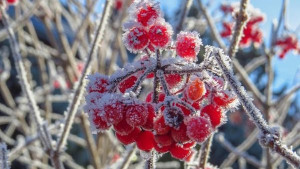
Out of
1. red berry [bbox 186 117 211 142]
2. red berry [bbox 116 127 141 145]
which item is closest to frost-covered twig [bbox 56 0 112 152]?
red berry [bbox 116 127 141 145]

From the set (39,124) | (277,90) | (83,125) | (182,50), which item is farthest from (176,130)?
(277,90)

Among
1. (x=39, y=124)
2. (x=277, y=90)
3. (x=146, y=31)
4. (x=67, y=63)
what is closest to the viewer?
(x=146, y=31)

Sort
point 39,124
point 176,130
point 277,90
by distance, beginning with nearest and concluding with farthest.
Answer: point 176,130, point 39,124, point 277,90

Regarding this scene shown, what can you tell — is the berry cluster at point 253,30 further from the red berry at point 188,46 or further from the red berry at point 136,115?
the red berry at point 136,115

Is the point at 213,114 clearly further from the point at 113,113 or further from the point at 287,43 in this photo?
the point at 287,43

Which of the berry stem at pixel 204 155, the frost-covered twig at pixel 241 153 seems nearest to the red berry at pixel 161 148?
the berry stem at pixel 204 155

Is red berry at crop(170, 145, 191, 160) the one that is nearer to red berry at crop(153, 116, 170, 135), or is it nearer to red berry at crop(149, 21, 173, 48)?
red berry at crop(153, 116, 170, 135)

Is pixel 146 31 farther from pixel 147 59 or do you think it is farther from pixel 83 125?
pixel 83 125

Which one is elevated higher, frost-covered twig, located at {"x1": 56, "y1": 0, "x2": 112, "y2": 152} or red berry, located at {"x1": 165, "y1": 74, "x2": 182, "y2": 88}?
frost-covered twig, located at {"x1": 56, "y1": 0, "x2": 112, "y2": 152}
